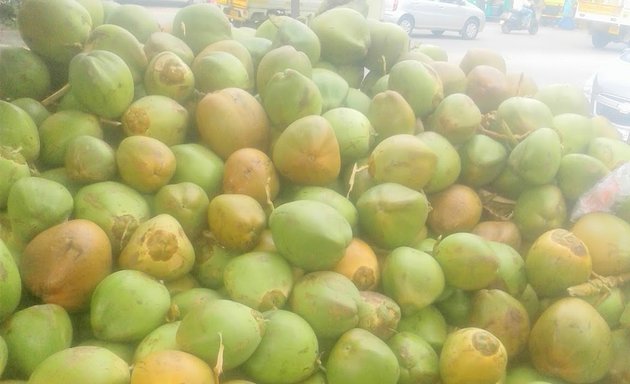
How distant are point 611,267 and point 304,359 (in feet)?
3.44

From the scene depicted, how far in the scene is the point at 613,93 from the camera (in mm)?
6996

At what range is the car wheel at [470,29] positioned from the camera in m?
15.2

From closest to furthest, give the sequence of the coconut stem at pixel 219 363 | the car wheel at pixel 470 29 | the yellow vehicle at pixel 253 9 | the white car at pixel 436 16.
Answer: the coconut stem at pixel 219 363 → the yellow vehicle at pixel 253 9 → the white car at pixel 436 16 → the car wheel at pixel 470 29

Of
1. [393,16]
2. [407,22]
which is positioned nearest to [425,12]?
[407,22]

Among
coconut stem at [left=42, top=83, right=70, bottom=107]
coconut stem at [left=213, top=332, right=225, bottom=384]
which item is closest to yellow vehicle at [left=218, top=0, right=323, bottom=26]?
coconut stem at [left=42, top=83, right=70, bottom=107]

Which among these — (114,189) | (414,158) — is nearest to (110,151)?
(114,189)

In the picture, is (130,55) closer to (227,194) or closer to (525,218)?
(227,194)

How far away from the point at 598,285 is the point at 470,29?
14.5 metres

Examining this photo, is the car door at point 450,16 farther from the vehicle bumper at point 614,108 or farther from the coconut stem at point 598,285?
the coconut stem at point 598,285

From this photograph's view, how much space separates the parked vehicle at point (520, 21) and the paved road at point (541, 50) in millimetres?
198

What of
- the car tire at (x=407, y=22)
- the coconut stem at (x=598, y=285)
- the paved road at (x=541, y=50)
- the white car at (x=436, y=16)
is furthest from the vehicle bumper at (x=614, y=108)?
the car tire at (x=407, y=22)

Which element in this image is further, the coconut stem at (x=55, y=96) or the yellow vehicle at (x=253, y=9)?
the yellow vehicle at (x=253, y=9)

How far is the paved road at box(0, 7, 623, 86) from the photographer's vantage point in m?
10.8

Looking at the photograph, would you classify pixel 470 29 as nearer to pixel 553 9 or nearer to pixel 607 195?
pixel 553 9
